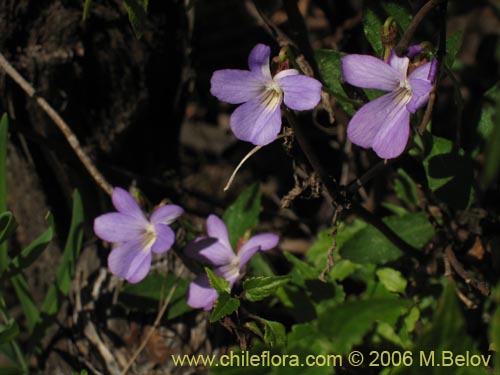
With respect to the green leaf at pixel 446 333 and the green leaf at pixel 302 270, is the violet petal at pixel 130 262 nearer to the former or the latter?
the green leaf at pixel 302 270

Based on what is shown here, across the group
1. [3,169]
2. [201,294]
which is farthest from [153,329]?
[3,169]

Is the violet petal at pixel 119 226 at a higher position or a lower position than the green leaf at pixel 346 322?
lower

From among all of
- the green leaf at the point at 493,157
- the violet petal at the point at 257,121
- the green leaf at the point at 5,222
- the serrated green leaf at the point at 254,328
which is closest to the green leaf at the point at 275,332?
the serrated green leaf at the point at 254,328

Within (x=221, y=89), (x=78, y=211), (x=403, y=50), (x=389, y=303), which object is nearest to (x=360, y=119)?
(x=403, y=50)

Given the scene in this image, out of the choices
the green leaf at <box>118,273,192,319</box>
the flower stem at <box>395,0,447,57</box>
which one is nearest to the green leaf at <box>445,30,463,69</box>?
the flower stem at <box>395,0,447,57</box>

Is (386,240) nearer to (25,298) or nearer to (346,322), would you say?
(346,322)

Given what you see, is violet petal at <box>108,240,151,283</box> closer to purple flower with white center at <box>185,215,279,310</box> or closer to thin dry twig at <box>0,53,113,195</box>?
purple flower with white center at <box>185,215,279,310</box>
